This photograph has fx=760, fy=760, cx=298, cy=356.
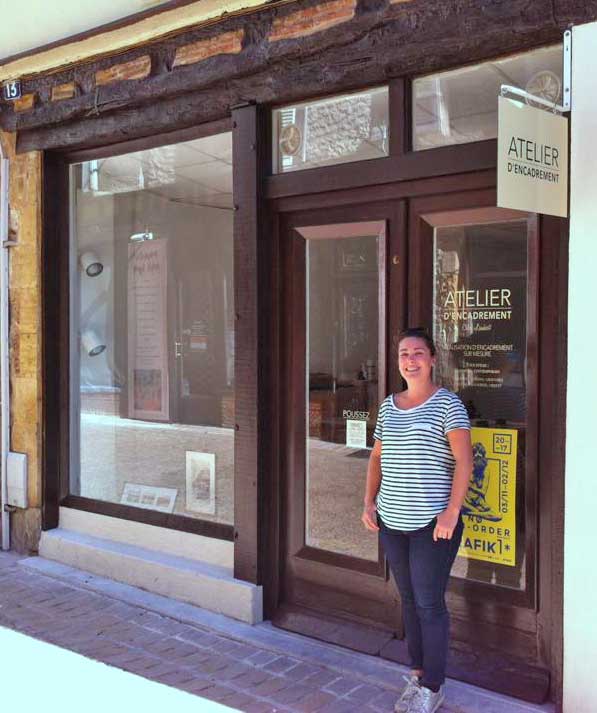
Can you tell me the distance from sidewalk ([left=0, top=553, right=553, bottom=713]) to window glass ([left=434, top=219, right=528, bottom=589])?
0.71m

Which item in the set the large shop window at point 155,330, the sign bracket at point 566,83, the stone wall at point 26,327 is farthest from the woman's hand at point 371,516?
the stone wall at point 26,327

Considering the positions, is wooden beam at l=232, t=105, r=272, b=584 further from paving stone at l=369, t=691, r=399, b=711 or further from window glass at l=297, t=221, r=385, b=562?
paving stone at l=369, t=691, r=399, b=711

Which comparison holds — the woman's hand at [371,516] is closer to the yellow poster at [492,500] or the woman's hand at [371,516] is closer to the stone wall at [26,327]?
the yellow poster at [492,500]

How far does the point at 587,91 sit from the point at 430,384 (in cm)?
149

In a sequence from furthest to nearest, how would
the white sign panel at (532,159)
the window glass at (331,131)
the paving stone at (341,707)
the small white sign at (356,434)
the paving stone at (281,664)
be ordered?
1. the small white sign at (356,434)
2. the window glass at (331,131)
3. the paving stone at (281,664)
4. the paving stone at (341,707)
5. the white sign panel at (532,159)

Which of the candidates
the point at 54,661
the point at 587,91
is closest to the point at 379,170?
the point at 587,91

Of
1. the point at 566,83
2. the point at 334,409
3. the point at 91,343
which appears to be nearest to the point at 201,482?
Result: the point at 334,409

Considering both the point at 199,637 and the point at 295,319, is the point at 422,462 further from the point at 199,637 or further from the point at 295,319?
the point at 199,637

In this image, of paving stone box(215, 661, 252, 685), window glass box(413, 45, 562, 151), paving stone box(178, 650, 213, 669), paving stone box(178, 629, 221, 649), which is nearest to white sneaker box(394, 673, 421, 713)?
paving stone box(215, 661, 252, 685)

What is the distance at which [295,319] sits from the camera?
475 centimetres

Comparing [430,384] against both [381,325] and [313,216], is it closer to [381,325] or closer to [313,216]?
[381,325]

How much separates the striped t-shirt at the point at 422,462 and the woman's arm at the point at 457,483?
0.04 metres

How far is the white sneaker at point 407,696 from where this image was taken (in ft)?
11.7

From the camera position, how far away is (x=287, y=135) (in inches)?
188
